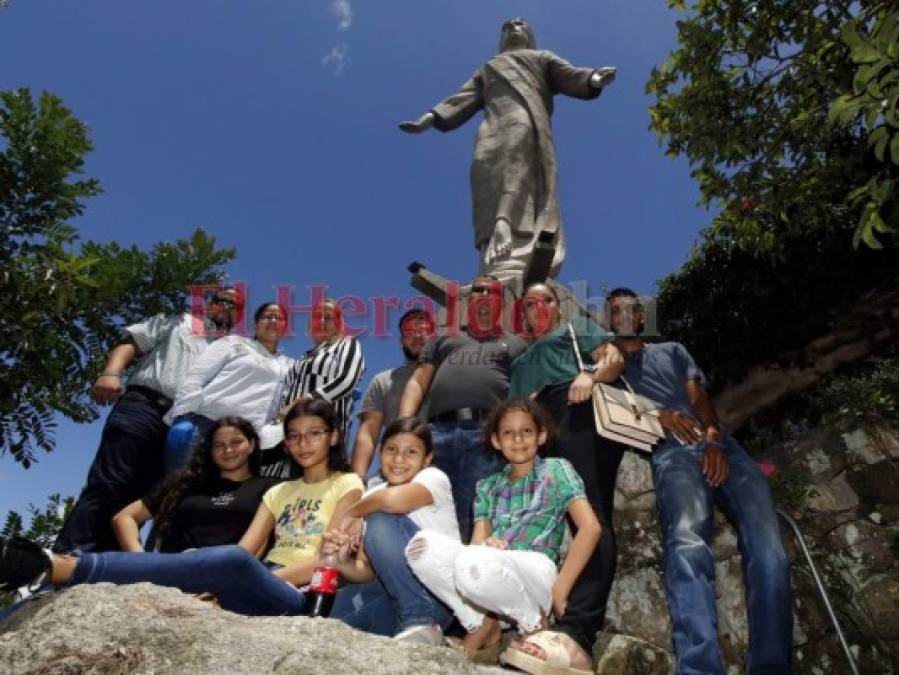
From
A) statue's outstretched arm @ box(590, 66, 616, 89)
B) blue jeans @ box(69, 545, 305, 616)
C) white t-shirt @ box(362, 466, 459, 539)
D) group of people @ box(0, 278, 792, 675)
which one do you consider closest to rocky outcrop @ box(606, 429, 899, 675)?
group of people @ box(0, 278, 792, 675)

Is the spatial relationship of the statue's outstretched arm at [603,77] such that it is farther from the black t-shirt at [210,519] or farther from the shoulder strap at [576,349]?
the black t-shirt at [210,519]

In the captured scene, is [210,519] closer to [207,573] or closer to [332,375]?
[207,573]

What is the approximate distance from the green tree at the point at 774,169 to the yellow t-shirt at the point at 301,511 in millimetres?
4777

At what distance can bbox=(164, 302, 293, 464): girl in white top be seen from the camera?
4.38 metres

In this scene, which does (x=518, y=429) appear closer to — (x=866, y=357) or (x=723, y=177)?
(x=723, y=177)

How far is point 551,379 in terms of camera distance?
14.0 ft

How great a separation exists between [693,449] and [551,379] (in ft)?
3.04

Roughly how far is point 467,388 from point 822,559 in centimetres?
255

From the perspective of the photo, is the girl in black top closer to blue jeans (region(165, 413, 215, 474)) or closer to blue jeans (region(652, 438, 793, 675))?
blue jeans (region(165, 413, 215, 474))

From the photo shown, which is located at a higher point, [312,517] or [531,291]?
[531,291]

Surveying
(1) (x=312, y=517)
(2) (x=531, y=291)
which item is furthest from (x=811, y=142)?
(1) (x=312, y=517)

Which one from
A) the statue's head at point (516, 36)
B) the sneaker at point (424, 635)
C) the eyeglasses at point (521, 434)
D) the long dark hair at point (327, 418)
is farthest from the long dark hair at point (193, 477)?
the statue's head at point (516, 36)

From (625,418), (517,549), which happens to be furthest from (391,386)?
(517,549)

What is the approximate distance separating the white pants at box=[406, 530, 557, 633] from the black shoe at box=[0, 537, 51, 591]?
1.41 m
